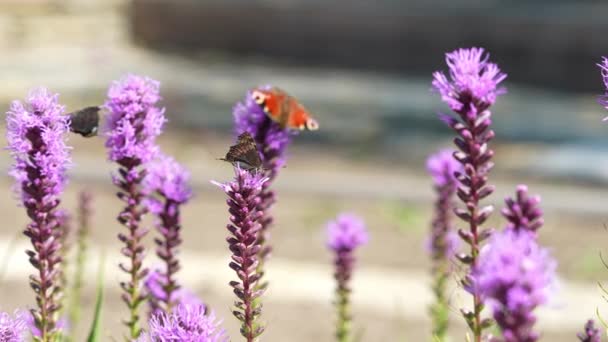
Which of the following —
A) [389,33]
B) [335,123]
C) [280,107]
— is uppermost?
[389,33]

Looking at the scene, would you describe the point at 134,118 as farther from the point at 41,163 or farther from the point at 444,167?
the point at 444,167

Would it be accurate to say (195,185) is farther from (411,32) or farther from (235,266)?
(411,32)

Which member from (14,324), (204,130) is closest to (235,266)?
(14,324)

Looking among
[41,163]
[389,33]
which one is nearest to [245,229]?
[41,163]

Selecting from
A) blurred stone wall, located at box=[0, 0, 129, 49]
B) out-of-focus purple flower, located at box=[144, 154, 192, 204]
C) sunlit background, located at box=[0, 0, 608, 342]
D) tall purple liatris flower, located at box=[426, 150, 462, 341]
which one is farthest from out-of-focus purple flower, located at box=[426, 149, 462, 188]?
blurred stone wall, located at box=[0, 0, 129, 49]

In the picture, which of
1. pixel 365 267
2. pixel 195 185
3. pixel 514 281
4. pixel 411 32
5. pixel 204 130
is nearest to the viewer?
pixel 514 281

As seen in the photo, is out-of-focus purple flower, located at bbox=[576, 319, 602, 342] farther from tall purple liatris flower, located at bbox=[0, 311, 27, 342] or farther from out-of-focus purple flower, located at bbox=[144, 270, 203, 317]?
out-of-focus purple flower, located at bbox=[144, 270, 203, 317]
